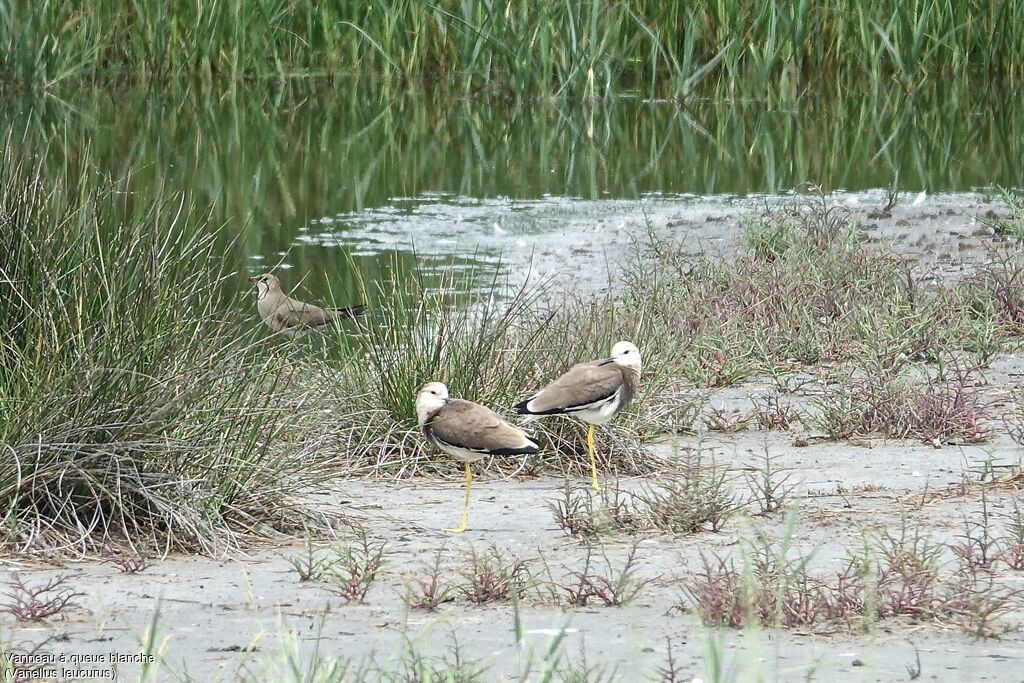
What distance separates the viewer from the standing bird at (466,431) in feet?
18.0

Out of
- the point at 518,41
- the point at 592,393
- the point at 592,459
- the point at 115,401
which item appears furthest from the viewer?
the point at 518,41

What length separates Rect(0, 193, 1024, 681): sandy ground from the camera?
12.9ft

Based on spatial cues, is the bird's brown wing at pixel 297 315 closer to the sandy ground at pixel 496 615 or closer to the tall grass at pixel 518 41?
the sandy ground at pixel 496 615

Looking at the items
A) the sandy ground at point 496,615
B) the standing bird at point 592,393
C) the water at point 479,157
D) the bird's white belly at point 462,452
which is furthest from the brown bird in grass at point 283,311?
the bird's white belly at point 462,452

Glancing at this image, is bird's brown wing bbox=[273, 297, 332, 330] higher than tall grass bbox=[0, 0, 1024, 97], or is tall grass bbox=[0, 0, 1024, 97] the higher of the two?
A: tall grass bbox=[0, 0, 1024, 97]

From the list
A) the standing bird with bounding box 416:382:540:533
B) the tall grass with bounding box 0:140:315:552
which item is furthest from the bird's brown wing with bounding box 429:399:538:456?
the tall grass with bounding box 0:140:315:552

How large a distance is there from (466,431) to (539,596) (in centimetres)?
115

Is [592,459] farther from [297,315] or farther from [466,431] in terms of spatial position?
[297,315]

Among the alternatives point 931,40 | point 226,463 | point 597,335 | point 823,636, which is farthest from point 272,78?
point 823,636

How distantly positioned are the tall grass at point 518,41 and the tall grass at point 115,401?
1313 centimetres

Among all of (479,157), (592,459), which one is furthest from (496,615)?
(479,157)

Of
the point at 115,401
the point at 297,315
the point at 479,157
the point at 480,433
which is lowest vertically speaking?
the point at 479,157

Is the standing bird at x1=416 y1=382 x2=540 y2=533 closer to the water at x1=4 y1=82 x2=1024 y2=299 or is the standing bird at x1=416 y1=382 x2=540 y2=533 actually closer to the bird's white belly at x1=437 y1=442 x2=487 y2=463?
the bird's white belly at x1=437 y1=442 x2=487 y2=463

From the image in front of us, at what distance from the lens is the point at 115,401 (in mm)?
5062
